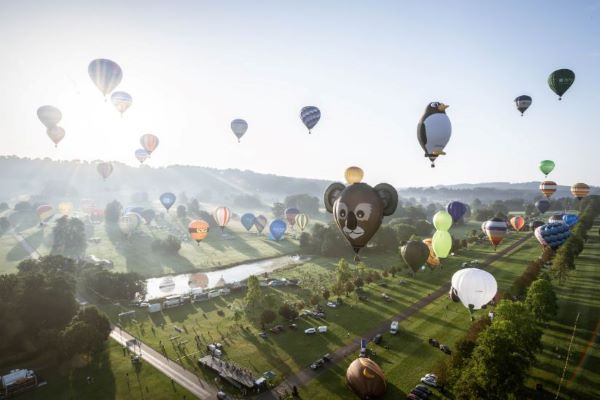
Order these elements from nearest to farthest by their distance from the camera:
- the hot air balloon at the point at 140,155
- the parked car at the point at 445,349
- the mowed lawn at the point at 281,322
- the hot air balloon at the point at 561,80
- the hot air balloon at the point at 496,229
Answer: the parked car at the point at 445,349, the mowed lawn at the point at 281,322, the hot air balloon at the point at 561,80, the hot air balloon at the point at 496,229, the hot air balloon at the point at 140,155

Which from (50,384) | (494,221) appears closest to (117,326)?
(50,384)

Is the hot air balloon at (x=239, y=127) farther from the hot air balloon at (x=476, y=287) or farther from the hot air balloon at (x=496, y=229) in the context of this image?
the hot air balloon at (x=476, y=287)

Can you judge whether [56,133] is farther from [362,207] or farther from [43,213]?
[43,213]

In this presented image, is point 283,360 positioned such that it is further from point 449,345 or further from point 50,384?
point 50,384

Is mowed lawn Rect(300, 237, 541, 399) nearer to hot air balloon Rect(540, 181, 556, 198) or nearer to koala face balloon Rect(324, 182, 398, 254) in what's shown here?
koala face balloon Rect(324, 182, 398, 254)

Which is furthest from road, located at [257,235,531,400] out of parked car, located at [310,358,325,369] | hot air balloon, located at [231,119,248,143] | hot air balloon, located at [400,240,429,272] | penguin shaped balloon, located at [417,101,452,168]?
hot air balloon, located at [231,119,248,143]

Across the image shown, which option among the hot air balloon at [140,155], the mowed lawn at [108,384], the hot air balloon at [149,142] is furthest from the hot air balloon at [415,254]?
the hot air balloon at [140,155]

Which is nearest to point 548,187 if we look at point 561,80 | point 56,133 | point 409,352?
point 561,80
